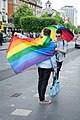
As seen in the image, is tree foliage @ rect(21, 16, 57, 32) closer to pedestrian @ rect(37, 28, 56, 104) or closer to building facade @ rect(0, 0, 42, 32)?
building facade @ rect(0, 0, 42, 32)

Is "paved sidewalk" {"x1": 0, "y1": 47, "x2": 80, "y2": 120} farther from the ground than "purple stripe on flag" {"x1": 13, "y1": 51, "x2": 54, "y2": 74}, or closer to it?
closer to it

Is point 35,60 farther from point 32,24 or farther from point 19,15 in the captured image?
point 19,15

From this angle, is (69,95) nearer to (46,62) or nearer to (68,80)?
(46,62)

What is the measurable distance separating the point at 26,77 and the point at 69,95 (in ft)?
12.6

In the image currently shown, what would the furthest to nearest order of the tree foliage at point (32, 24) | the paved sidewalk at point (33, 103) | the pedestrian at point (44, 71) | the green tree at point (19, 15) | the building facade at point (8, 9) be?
the green tree at point (19, 15)
the building facade at point (8, 9)
the tree foliage at point (32, 24)
the pedestrian at point (44, 71)
the paved sidewalk at point (33, 103)

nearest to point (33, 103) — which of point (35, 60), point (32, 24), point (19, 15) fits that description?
point (35, 60)

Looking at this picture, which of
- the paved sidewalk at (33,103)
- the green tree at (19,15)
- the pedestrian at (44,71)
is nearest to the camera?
the paved sidewalk at (33,103)

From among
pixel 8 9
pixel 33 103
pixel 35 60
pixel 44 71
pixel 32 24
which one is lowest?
pixel 32 24

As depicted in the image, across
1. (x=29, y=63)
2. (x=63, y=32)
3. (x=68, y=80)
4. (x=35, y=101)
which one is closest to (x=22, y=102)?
(x=35, y=101)

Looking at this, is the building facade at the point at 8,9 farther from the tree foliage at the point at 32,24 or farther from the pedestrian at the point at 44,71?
the pedestrian at the point at 44,71

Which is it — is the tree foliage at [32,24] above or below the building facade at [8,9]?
below

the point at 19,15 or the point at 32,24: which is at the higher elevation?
the point at 19,15

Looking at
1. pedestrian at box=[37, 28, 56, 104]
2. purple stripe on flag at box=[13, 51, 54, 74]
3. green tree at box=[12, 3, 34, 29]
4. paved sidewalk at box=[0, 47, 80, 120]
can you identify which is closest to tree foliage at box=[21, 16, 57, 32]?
green tree at box=[12, 3, 34, 29]

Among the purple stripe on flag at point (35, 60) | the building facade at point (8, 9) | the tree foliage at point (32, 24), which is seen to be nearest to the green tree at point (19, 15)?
the building facade at point (8, 9)
